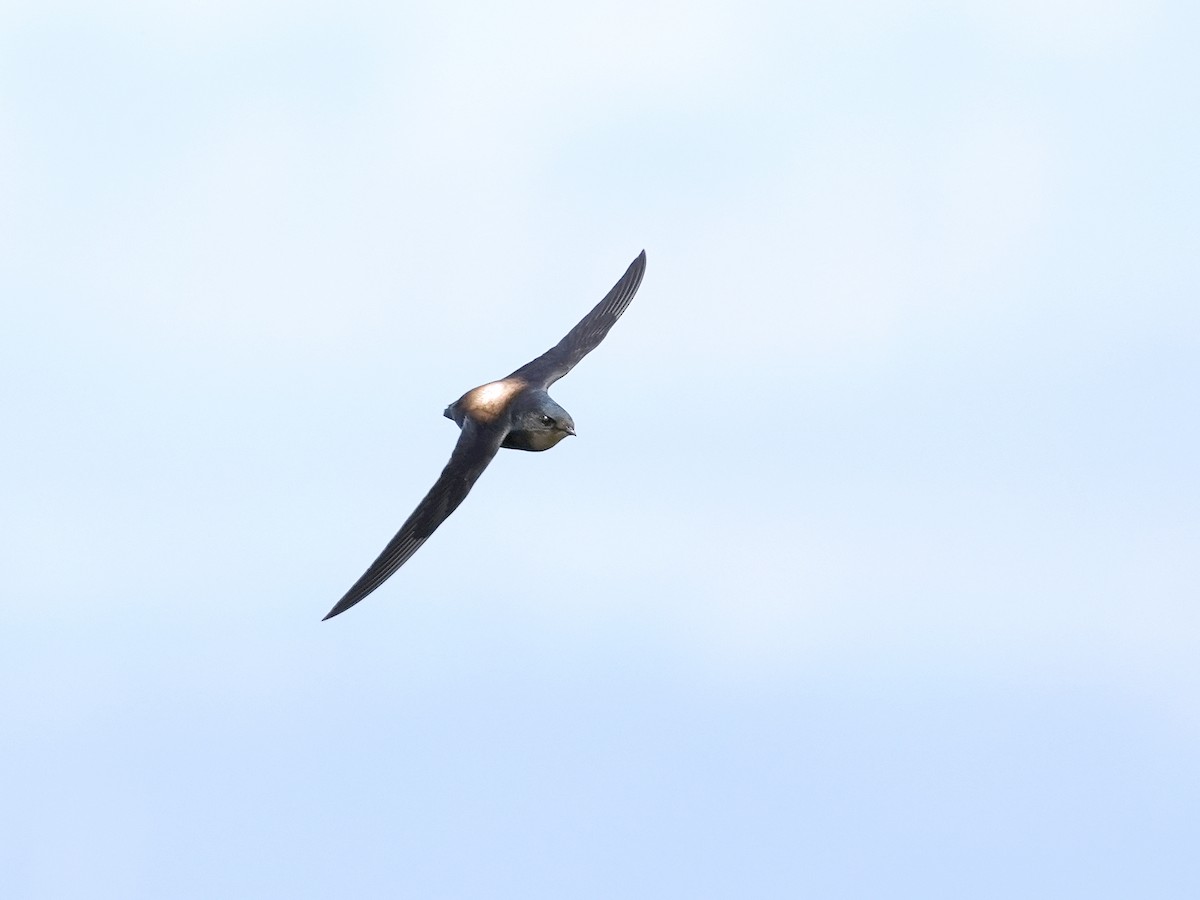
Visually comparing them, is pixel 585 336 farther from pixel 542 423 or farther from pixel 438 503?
pixel 438 503

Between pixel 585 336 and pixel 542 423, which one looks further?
pixel 585 336

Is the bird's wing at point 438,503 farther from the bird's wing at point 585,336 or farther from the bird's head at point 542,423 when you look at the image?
the bird's wing at point 585,336

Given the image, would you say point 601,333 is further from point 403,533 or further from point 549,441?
point 403,533

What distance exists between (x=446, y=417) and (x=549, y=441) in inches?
81.8

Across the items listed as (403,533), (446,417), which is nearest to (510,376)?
(446,417)

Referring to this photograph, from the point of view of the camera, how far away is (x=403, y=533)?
25.8 m

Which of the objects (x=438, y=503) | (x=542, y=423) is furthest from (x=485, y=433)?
(x=438, y=503)

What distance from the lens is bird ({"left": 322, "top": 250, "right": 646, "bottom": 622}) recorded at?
1012 inches

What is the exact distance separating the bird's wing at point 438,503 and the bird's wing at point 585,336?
189 cm

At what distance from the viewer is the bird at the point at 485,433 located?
84.3ft

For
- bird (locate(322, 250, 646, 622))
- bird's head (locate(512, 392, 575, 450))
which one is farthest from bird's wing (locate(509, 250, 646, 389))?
bird's head (locate(512, 392, 575, 450))

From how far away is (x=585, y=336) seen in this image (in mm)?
31109

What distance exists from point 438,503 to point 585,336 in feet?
19.1

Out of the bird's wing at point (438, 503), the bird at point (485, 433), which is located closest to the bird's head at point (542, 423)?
the bird at point (485, 433)
